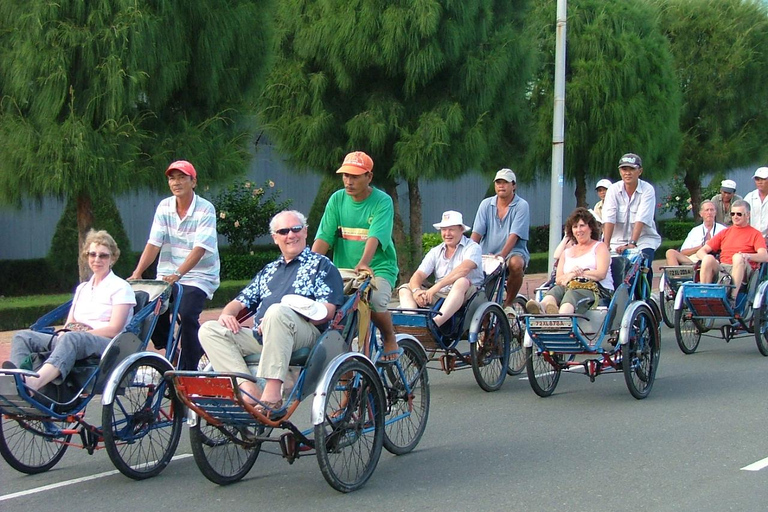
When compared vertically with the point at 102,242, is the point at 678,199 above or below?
above

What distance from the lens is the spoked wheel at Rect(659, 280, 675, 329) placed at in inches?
536

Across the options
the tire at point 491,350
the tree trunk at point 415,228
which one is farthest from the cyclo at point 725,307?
the tree trunk at point 415,228

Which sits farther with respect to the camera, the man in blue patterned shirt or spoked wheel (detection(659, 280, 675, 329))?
spoked wheel (detection(659, 280, 675, 329))

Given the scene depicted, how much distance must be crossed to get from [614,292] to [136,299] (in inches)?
170

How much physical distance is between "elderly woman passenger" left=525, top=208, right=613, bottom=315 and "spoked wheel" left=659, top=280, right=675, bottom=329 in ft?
13.5

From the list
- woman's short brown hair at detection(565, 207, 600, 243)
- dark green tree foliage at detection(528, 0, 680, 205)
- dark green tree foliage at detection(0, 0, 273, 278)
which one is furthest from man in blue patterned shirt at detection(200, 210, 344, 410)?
dark green tree foliage at detection(528, 0, 680, 205)

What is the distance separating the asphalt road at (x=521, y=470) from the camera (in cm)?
595

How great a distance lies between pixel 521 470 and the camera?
6.69m

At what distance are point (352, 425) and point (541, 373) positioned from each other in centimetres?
358

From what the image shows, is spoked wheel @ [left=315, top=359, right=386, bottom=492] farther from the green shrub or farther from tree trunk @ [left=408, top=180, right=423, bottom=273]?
tree trunk @ [left=408, top=180, right=423, bottom=273]

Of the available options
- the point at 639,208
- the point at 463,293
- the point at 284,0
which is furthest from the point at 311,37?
the point at 463,293

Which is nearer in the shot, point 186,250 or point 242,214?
point 186,250

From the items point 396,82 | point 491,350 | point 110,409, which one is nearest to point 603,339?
point 491,350

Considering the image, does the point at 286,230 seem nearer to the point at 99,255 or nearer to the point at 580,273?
the point at 99,255
